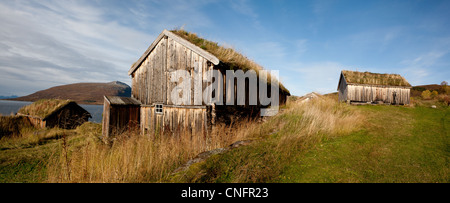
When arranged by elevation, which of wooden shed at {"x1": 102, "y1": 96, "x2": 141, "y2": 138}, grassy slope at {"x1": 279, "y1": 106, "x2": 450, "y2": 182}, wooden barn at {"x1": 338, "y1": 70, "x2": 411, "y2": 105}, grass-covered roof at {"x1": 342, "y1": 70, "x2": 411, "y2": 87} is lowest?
grassy slope at {"x1": 279, "y1": 106, "x2": 450, "y2": 182}

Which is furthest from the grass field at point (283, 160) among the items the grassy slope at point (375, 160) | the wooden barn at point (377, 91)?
the wooden barn at point (377, 91)

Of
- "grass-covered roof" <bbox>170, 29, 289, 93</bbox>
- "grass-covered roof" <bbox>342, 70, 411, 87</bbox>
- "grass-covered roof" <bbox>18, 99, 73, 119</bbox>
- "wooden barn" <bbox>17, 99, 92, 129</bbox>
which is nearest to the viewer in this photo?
"grass-covered roof" <bbox>170, 29, 289, 93</bbox>

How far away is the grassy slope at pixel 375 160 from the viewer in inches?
155

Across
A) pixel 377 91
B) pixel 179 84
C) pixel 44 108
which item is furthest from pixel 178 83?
pixel 377 91

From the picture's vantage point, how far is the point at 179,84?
9477 millimetres

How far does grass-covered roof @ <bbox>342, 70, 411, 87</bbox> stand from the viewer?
23.7m

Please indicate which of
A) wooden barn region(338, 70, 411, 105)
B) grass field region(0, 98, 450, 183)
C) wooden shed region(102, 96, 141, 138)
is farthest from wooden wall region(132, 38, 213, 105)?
wooden barn region(338, 70, 411, 105)

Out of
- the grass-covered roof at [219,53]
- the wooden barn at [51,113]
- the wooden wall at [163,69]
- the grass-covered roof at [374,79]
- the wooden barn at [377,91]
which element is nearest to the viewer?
the wooden wall at [163,69]

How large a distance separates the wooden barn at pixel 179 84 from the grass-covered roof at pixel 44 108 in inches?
550

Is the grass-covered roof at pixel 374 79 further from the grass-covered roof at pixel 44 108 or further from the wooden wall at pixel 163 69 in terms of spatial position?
the grass-covered roof at pixel 44 108

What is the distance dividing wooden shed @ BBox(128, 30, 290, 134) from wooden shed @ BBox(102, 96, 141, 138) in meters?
0.44

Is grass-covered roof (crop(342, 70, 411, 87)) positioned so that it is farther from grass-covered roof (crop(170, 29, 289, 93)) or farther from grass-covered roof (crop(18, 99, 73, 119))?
grass-covered roof (crop(18, 99, 73, 119))
